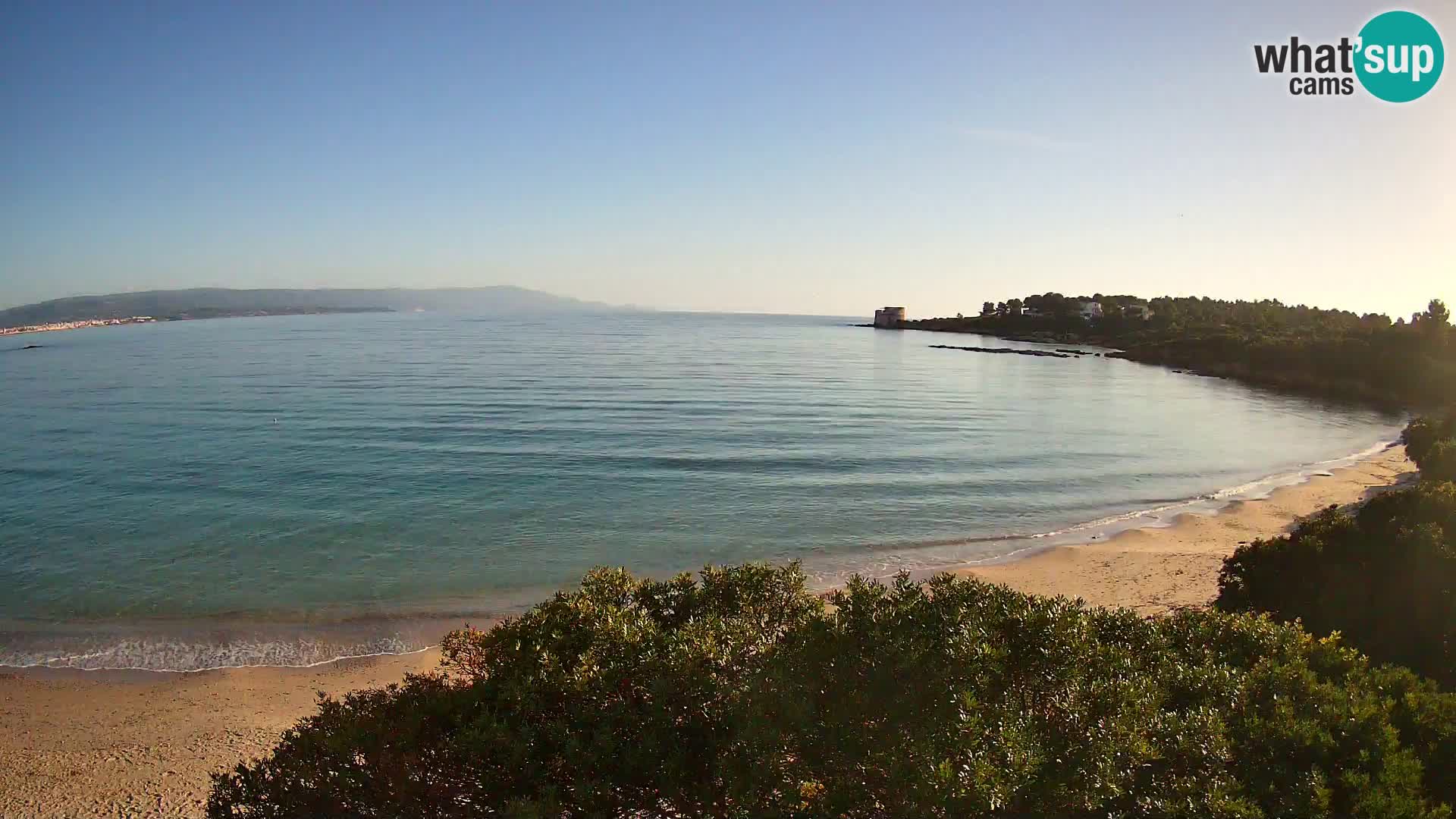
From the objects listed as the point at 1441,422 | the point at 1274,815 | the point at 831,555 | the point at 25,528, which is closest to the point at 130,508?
the point at 25,528

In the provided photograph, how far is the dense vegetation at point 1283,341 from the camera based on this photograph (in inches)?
2050

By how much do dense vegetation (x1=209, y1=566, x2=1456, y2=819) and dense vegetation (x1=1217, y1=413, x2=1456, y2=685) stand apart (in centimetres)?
382

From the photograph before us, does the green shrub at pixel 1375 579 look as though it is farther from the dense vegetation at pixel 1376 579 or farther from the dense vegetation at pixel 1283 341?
the dense vegetation at pixel 1283 341

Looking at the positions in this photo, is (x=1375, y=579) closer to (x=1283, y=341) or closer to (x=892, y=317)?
(x=1283, y=341)

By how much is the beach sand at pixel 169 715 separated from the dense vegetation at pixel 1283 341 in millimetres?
51293

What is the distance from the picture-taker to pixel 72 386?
48.9 metres

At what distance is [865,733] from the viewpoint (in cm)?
514

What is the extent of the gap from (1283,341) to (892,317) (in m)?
116

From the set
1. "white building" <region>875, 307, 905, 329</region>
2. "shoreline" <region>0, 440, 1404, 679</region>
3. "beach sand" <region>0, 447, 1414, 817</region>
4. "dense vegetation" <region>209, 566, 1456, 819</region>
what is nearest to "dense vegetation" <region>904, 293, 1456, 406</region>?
"white building" <region>875, 307, 905, 329</region>

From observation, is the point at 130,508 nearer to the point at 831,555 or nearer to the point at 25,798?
the point at 25,798

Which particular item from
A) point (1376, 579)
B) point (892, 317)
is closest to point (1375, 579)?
point (1376, 579)

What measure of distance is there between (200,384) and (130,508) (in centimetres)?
3474

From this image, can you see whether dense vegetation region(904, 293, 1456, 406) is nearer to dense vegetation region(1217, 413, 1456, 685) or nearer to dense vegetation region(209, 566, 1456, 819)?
dense vegetation region(1217, 413, 1456, 685)

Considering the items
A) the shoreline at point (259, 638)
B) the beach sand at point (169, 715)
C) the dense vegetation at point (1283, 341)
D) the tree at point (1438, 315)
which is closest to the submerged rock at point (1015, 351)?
the dense vegetation at point (1283, 341)
